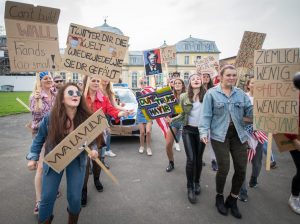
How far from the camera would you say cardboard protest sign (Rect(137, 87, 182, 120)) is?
3.84 metres

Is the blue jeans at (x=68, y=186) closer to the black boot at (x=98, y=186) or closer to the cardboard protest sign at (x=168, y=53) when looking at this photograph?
the black boot at (x=98, y=186)

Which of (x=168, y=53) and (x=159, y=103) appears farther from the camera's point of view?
(x=168, y=53)

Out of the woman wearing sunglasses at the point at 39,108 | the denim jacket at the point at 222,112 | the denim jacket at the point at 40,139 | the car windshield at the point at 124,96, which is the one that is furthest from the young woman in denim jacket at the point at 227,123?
the car windshield at the point at 124,96

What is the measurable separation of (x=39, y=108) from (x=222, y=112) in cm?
263

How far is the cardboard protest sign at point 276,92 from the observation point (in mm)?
2613

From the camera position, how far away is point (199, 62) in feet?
19.5

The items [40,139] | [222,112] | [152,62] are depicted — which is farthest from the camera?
[152,62]

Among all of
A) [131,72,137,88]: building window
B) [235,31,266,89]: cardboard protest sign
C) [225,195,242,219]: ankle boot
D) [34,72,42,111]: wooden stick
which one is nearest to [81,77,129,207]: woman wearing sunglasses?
[34,72,42,111]: wooden stick

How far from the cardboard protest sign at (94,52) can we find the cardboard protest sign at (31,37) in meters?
0.24

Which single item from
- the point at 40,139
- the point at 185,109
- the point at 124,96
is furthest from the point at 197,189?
the point at 124,96

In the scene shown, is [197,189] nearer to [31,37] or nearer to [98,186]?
[98,186]

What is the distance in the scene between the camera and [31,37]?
10.5 ft

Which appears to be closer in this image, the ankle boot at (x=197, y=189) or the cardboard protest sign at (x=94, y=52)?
the cardboard protest sign at (x=94, y=52)

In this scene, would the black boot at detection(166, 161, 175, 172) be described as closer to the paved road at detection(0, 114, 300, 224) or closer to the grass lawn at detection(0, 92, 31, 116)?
the paved road at detection(0, 114, 300, 224)
